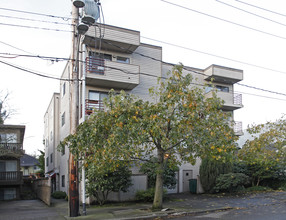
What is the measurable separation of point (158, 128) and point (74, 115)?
365 centimetres

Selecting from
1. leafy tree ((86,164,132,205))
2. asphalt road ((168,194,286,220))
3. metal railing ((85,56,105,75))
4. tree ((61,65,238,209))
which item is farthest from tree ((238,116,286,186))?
metal railing ((85,56,105,75))

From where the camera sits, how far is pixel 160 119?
11305mm

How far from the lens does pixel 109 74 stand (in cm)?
1806

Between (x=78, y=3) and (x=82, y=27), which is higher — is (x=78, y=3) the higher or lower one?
the higher one

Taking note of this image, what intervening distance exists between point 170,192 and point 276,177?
24.2ft

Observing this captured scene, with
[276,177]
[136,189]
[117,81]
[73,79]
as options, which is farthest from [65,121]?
[276,177]

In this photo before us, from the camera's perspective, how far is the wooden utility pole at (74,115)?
38.2ft

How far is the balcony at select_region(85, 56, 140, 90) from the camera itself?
1762cm

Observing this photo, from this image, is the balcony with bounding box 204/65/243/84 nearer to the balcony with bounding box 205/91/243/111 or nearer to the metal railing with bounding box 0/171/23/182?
the balcony with bounding box 205/91/243/111

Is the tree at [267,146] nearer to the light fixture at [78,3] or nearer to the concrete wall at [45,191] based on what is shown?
the light fixture at [78,3]

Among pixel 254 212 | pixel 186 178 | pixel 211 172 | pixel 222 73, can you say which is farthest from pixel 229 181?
pixel 222 73

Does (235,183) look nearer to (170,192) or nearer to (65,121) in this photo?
(170,192)

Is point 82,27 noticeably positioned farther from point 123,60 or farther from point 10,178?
point 10,178

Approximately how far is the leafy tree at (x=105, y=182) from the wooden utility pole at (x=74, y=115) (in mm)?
2365
